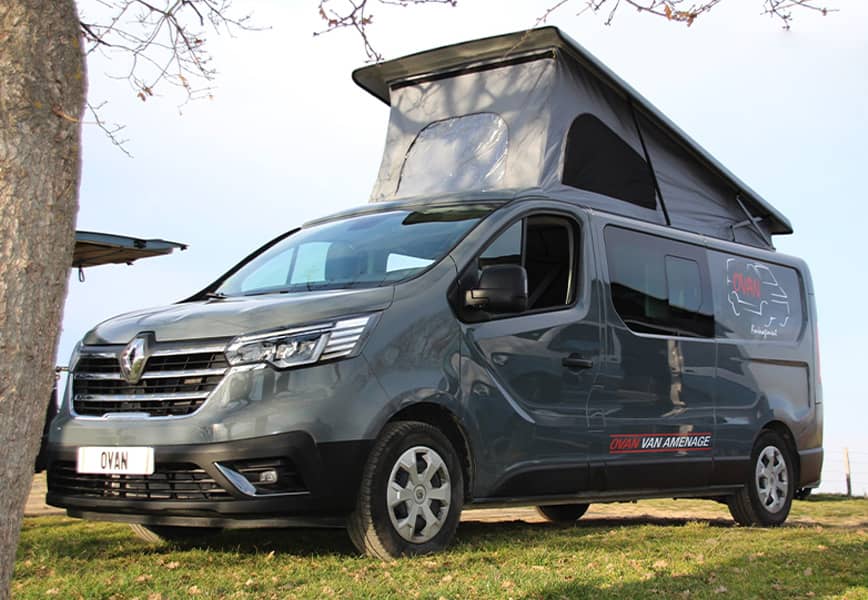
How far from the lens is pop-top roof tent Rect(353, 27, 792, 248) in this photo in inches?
347

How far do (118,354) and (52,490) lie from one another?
0.92 metres

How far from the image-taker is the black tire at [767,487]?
910 cm

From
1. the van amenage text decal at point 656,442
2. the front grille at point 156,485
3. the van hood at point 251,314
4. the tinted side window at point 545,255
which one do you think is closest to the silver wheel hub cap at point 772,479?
the van amenage text decal at point 656,442

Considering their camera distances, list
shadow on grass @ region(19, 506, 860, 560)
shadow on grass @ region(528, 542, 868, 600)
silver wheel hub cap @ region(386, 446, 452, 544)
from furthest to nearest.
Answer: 1. shadow on grass @ region(19, 506, 860, 560)
2. silver wheel hub cap @ region(386, 446, 452, 544)
3. shadow on grass @ region(528, 542, 868, 600)

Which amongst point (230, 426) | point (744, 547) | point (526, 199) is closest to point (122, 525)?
point (230, 426)

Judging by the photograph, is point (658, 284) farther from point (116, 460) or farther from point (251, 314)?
point (116, 460)

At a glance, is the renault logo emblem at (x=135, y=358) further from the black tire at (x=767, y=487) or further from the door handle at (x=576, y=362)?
the black tire at (x=767, y=487)

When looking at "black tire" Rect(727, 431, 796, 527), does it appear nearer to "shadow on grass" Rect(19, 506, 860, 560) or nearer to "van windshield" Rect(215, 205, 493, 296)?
"shadow on grass" Rect(19, 506, 860, 560)

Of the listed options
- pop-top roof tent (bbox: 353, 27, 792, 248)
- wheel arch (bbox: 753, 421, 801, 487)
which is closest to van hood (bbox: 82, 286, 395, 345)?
pop-top roof tent (bbox: 353, 27, 792, 248)

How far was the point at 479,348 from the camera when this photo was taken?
21.2 feet

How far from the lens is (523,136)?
882 cm

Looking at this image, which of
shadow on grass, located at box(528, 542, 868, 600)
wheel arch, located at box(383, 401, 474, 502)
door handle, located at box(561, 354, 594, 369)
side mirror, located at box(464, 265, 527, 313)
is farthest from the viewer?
door handle, located at box(561, 354, 594, 369)

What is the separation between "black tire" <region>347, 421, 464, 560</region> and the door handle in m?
1.30

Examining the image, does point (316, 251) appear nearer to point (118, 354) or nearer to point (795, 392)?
point (118, 354)
